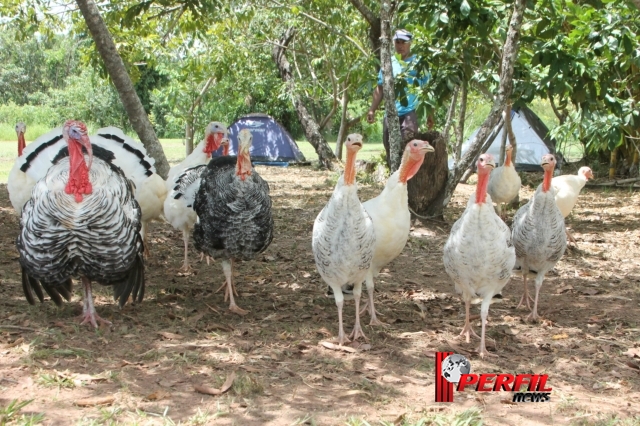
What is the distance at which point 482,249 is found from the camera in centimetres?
464

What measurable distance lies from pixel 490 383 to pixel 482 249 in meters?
1.06

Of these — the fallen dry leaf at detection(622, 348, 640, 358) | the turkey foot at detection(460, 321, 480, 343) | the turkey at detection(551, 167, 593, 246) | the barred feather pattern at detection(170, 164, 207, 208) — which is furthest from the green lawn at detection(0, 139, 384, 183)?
the fallen dry leaf at detection(622, 348, 640, 358)

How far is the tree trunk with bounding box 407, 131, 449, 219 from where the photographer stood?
26.6 ft

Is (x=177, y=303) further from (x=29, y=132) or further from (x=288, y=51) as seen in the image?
(x=29, y=132)

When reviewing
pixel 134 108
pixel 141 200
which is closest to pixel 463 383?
pixel 141 200

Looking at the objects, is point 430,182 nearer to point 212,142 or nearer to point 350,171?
point 212,142

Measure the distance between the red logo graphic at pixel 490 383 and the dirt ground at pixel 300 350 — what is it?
58mm

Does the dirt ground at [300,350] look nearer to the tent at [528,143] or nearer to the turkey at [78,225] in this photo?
the turkey at [78,225]

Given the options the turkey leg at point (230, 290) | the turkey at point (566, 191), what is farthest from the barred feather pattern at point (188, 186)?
the turkey at point (566, 191)

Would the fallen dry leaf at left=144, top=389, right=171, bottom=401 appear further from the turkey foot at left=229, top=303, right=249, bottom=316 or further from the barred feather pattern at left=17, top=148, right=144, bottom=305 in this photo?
the turkey foot at left=229, top=303, right=249, bottom=316

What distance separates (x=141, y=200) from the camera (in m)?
6.44

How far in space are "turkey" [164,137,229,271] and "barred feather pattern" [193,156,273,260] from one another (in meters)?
0.43

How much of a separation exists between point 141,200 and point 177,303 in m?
1.36

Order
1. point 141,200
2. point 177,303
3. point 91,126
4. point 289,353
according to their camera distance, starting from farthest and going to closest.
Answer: point 91,126, point 141,200, point 177,303, point 289,353
